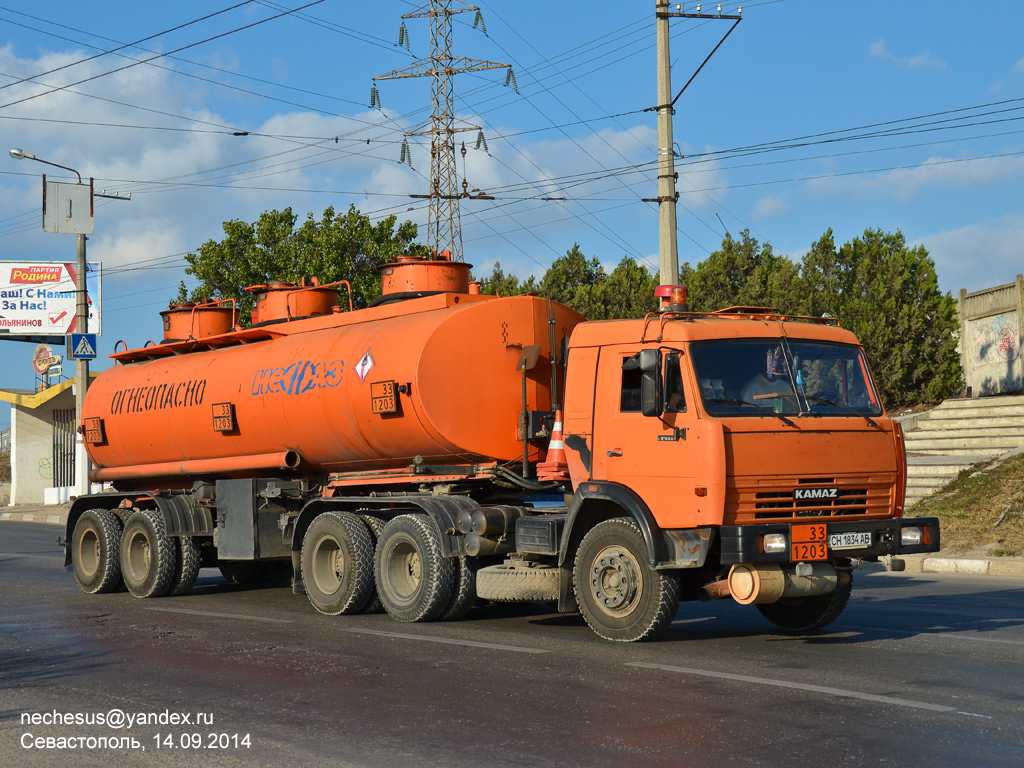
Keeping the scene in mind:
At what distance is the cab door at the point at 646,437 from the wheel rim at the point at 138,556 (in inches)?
309

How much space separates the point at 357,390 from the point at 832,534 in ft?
16.8

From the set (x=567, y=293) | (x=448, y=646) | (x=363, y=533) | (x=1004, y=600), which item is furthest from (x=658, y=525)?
(x=567, y=293)

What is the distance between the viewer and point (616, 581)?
30.1 feet

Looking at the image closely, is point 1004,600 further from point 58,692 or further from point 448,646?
point 58,692

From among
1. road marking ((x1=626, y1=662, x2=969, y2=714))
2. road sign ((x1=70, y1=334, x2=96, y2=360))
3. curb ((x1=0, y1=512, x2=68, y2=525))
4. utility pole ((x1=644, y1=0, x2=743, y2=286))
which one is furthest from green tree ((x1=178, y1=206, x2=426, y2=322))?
road marking ((x1=626, y1=662, x2=969, y2=714))

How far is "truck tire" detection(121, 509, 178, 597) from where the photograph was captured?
14.4m

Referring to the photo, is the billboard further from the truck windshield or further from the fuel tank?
the truck windshield

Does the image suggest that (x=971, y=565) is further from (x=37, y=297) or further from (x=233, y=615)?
(x=37, y=297)

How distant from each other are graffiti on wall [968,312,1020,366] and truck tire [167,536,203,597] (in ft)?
70.6

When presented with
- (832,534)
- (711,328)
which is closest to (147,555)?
(711,328)

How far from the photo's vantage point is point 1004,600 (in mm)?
11953

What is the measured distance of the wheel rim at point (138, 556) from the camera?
1485cm

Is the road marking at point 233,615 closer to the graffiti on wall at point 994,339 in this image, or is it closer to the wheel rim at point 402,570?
the wheel rim at point 402,570

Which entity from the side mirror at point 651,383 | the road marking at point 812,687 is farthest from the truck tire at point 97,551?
the road marking at point 812,687
